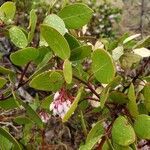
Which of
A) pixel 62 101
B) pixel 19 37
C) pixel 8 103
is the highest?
pixel 19 37

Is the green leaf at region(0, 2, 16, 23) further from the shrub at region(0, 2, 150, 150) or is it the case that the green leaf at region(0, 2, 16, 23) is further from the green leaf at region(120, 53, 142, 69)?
the green leaf at region(120, 53, 142, 69)

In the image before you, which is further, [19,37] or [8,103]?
[8,103]

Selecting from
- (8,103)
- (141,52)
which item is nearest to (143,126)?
(141,52)

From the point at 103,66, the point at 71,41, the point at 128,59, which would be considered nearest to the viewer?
the point at 103,66

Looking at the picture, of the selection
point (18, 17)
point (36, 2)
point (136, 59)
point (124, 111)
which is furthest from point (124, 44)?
point (36, 2)

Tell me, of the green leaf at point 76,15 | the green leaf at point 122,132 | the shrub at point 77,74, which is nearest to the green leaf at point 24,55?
the shrub at point 77,74

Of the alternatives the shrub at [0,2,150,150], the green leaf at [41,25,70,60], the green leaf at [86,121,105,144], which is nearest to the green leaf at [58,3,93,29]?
the shrub at [0,2,150,150]

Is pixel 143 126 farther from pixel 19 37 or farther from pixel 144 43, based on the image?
pixel 19 37

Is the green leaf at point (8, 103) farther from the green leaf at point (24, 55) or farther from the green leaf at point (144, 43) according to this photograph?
the green leaf at point (144, 43)
